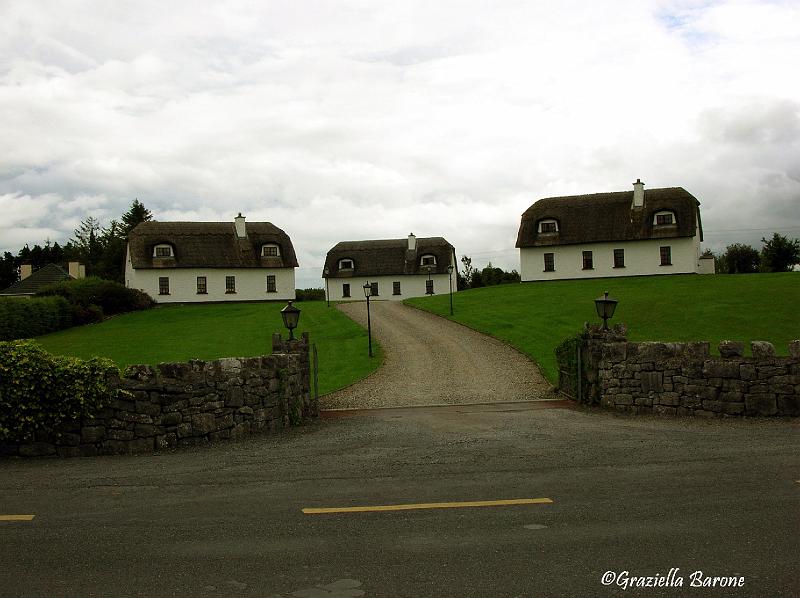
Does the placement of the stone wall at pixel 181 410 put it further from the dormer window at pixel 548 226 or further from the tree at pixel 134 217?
the tree at pixel 134 217

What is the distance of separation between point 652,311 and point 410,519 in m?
29.7

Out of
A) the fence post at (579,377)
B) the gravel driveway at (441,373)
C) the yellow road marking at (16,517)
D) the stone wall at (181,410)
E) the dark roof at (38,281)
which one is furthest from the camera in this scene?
the dark roof at (38,281)

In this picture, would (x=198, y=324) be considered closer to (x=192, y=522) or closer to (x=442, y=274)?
(x=442, y=274)

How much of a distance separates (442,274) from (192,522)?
61965 millimetres

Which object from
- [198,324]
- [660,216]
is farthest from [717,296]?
[198,324]

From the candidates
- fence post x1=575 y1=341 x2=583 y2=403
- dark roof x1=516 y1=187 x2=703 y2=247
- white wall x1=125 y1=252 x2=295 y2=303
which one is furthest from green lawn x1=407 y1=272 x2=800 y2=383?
white wall x1=125 y1=252 x2=295 y2=303

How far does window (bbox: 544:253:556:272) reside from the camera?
199 feet

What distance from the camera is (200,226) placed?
63.2 meters

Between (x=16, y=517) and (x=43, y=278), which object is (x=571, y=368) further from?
(x=43, y=278)

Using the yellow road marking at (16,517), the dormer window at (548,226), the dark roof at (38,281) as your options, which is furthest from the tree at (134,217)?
the yellow road marking at (16,517)

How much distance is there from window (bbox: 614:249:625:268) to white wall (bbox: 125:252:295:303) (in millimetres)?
29279

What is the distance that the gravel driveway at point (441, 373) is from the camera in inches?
768

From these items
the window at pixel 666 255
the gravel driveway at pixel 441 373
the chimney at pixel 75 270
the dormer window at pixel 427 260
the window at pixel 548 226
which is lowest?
the gravel driveway at pixel 441 373

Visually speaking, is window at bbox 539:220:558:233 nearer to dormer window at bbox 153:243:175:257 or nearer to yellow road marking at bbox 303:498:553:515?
dormer window at bbox 153:243:175:257
